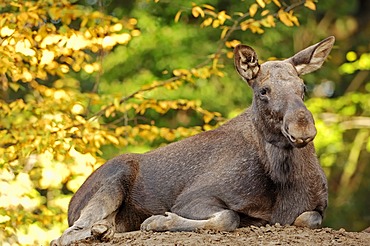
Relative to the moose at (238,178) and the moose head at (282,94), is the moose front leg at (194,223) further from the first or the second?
the moose head at (282,94)

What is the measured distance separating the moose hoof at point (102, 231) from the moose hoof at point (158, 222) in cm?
37

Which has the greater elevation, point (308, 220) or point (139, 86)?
point (308, 220)

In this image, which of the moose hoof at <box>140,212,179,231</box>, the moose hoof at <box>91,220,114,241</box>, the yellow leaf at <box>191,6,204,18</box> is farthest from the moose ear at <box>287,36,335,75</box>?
the yellow leaf at <box>191,6,204,18</box>

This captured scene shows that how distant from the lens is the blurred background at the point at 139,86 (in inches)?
475

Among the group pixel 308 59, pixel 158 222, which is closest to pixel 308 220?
pixel 158 222

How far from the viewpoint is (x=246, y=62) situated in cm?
892

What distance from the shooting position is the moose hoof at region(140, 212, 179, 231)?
8.55m

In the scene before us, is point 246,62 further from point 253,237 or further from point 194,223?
point 253,237

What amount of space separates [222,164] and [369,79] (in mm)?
13587

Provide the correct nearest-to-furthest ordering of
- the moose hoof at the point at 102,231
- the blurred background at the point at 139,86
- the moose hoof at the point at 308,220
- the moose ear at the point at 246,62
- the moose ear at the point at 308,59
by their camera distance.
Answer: the moose hoof at the point at 102,231 → the moose hoof at the point at 308,220 → the moose ear at the point at 246,62 → the moose ear at the point at 308,59 → the blurred background at the point at 139,86

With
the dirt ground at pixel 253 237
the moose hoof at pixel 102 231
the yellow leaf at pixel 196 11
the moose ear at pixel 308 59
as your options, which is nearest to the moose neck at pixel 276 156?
the dirt ground at pixel 253 237

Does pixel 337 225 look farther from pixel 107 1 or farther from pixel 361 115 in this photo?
pixel 107 1

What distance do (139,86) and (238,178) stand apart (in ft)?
31.2

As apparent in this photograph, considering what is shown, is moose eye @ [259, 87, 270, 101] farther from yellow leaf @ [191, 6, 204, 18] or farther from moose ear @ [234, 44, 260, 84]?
yellow leaf @ [191, 6, 204, 18]
